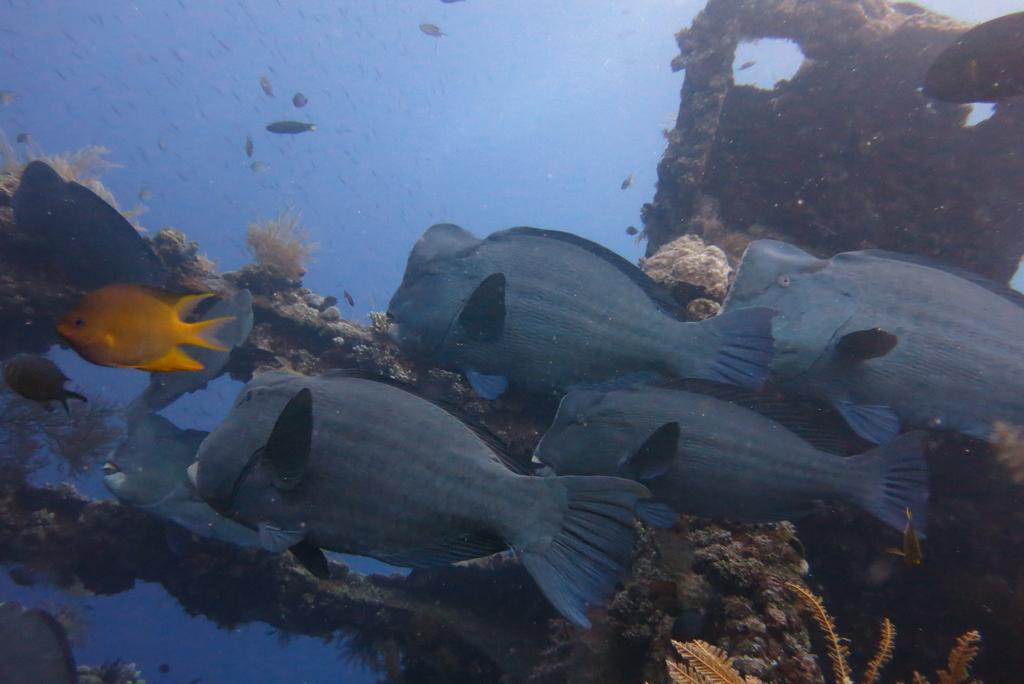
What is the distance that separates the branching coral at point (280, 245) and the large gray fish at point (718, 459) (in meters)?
7.87

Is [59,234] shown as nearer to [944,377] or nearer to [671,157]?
[671,157]

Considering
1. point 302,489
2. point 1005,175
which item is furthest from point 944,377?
point 1005,175

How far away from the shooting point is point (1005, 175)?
6152 mm

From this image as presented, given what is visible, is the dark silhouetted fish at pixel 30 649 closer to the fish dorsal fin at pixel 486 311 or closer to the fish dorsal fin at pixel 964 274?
the fish dorsal fin at pixel 486 311

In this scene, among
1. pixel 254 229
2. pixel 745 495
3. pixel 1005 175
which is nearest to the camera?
pixel 745 495

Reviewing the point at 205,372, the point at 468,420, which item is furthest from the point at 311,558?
the point at 205,372

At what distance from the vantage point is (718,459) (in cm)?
Result: 302

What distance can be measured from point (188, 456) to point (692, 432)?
17.9 ft

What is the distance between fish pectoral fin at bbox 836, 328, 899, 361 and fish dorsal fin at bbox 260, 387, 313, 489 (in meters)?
3.23

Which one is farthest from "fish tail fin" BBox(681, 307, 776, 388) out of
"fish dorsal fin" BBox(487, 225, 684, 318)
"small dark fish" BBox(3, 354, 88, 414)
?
"small dark fish" BBox(3, 354, 88, 414)

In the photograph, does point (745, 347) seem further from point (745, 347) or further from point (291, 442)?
point (291, 442)

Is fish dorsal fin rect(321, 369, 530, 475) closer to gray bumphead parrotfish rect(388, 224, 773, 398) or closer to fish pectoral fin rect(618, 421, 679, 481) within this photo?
fish pectoral fin rect(618, 421, 679, 481)

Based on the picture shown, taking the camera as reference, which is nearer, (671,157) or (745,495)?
(745,495)


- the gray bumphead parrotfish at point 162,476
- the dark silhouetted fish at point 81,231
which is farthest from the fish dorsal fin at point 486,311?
the dark silhouetted fish at point 81,231
